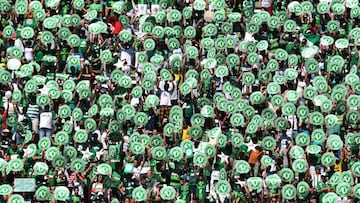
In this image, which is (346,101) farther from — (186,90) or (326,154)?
(186,90)

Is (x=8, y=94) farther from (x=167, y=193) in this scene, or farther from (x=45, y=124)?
(x=167, y=193)

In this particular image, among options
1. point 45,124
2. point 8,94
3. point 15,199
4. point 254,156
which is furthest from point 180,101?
point 15,199

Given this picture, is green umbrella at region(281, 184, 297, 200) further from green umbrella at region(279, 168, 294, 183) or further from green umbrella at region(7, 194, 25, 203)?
green umbrella at region(7, 194, 25, 203)

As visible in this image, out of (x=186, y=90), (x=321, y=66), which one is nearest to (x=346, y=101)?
(x=321, y=66)

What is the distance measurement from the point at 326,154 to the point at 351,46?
1.95 m

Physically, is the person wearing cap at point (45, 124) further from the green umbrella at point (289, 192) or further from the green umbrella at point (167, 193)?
the green umbrella at point (289, 192)

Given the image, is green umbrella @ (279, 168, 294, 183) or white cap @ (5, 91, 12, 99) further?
white cap @ (5, 91, 12, 99)

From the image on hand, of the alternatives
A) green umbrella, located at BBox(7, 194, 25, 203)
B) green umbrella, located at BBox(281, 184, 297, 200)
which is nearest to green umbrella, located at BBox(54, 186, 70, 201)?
green umbrella, located at BBox(7, 194, 25, 203)

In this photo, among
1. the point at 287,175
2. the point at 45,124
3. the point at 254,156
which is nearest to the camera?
the point at 287,175

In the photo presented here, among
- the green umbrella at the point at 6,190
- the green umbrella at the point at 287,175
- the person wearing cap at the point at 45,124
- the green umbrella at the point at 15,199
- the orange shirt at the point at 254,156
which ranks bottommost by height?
the green umbrella at the point at 15,199

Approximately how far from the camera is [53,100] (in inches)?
628

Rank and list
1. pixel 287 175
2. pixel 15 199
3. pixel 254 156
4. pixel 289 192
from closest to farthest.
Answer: pixel 15 199
pixel 289 192
pixel 287 175
pixel 254 156

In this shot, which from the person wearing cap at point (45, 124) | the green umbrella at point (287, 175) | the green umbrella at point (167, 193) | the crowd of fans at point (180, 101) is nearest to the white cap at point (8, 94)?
the crowd of fans at point (180, 101)

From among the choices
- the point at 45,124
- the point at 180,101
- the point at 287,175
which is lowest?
the point at 287,175
